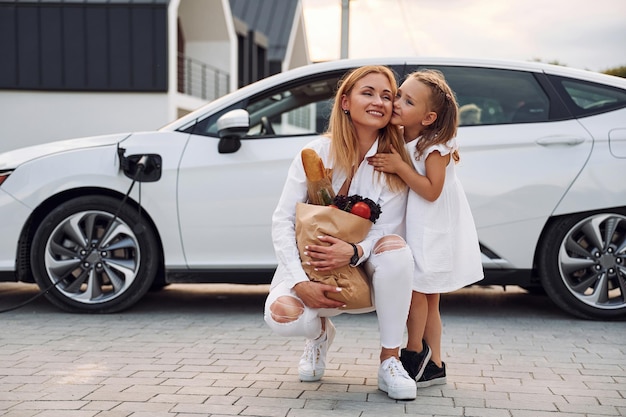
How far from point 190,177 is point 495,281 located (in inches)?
84.0

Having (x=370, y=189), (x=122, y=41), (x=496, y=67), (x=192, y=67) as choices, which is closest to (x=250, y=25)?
(x=192, y=67)

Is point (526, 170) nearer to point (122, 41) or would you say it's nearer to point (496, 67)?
point (496, 67)

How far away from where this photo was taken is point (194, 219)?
5.88 m

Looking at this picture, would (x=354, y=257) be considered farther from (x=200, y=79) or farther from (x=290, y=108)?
(x=200, y=79)

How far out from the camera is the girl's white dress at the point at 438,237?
154 inches

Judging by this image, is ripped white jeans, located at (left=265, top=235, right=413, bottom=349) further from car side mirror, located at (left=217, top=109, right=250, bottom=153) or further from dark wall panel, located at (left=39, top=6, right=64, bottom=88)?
dark wall panel, located at (left=39, top=6, right=64, bottom=88)

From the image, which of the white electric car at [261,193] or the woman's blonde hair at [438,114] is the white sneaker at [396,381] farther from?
the white electric car at [261,193]

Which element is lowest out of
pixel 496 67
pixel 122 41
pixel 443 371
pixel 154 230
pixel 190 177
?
pixel 443 371

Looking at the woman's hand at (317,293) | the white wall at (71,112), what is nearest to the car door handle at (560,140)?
the woman's hand at (317,293)

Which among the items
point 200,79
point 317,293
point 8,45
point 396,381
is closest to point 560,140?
point 396,381

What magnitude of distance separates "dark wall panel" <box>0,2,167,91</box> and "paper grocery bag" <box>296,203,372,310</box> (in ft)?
63.2

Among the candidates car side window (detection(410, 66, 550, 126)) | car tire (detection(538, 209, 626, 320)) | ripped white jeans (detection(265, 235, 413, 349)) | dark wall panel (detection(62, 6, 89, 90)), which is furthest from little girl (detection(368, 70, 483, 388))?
dark wall panel (detection(62, 6, 89, 90))

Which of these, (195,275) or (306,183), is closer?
(306,183)

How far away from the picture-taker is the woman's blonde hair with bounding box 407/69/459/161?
12.7 ft
